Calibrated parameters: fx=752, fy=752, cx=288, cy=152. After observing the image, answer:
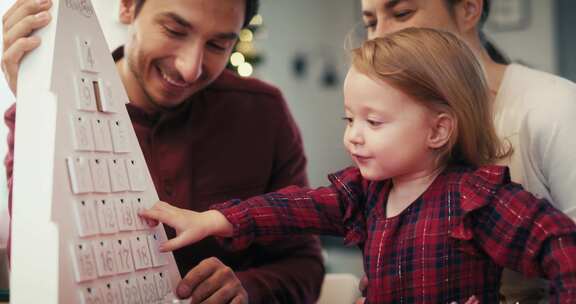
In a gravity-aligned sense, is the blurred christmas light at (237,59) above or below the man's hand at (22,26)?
above

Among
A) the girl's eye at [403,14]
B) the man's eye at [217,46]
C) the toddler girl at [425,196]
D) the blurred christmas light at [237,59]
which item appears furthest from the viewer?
the blurred christmas light at [237,59]

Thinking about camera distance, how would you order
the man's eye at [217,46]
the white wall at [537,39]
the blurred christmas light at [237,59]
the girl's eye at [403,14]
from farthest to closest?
the white wall at [537,39] < the blurred christmas light at [237,59] < the man's eye at [217,46] < the girl's eye at [403,14]

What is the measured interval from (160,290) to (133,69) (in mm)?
604

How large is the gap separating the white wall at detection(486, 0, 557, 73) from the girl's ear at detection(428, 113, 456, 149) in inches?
114

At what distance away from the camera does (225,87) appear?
1674 mm

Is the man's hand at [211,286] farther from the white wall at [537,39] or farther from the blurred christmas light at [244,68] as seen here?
the white wall at [537,39]

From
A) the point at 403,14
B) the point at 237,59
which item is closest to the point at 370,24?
the point at 403,14

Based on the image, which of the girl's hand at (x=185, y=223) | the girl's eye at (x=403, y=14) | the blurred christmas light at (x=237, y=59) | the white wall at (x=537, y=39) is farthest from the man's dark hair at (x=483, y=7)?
the white wall at (x=537, y=39)

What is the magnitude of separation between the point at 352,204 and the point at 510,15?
10.2 ft

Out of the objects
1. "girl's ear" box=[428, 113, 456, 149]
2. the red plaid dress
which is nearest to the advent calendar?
the red plaid dress

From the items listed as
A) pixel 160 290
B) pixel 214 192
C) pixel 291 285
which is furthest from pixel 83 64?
pixel 291 285

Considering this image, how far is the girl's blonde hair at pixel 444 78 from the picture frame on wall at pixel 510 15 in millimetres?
2963

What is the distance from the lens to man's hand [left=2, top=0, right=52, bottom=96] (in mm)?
955

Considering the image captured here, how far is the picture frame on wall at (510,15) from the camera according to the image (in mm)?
3920
